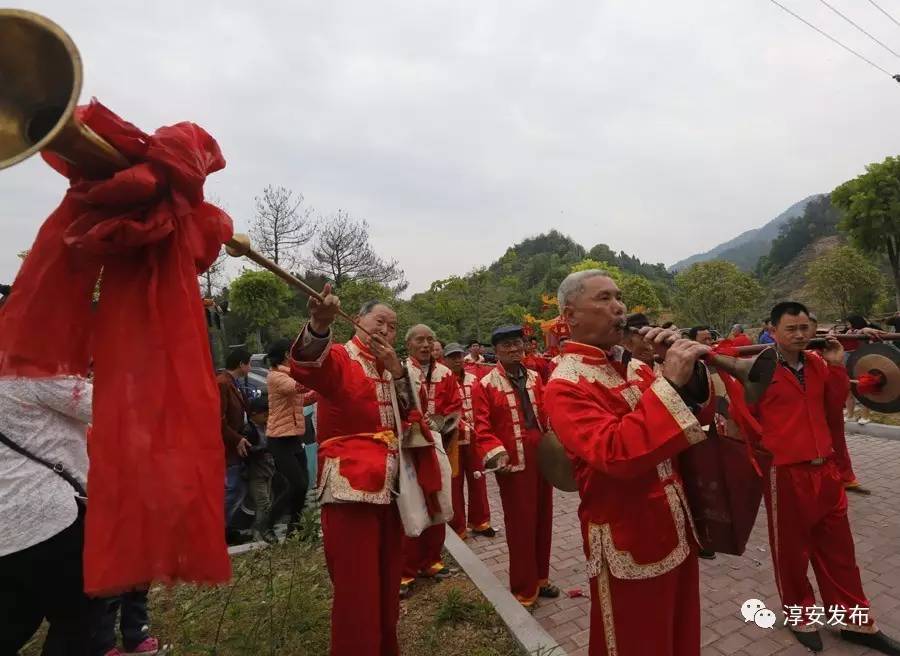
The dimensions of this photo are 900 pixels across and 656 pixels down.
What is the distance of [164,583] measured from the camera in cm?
109

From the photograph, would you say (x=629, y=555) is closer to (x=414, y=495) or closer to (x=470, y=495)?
(x=414, y=495)

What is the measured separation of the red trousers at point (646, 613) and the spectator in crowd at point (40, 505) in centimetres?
231

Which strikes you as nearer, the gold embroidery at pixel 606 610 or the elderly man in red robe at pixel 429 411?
the gold embroidery at pixel 606 610

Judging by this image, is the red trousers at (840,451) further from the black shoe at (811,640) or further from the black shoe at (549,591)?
the black shoe at (549,591)

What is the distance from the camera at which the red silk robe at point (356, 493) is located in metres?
2.95

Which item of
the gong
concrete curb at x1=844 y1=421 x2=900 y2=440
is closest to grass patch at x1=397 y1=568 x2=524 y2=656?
the gong

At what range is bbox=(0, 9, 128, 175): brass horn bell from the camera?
3.31 feet

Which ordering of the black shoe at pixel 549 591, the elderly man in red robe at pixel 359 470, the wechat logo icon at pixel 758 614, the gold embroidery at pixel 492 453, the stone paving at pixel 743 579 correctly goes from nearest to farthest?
the elderly man in red robe at pixel 359 470 → the stone paving at pixel 743 579 → the wechat logo icon at pixel 758 614 → the gold embroidery at pixel 492 453 → the black shoe at pixel 549 591

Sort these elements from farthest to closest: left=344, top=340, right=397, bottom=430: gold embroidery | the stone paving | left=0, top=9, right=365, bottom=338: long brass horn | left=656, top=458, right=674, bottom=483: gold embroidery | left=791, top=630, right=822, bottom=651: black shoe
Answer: the stone paving → left=791, top=630, right=822, bottom=651: black shoe → left=344, top=340, right=397, bottom=430: gold embroidery → left=656, top=458, right=674, bottom=483: gold embroidery → left=0, top=9, right=365, bottom=338: long brass horn

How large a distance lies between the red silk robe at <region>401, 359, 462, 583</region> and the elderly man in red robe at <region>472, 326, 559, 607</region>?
39 cm

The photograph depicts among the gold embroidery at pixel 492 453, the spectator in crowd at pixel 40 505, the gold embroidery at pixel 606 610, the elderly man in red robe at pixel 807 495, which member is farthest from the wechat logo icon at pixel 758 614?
the spectator in crowd at pixel 40 505

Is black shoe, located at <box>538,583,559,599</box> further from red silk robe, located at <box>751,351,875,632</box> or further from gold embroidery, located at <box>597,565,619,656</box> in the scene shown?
gold embroidery, located at <box>597,565,619,656</box>

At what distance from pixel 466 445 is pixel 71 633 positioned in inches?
197

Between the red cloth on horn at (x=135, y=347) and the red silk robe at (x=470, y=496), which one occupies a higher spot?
the red cloth on horn at (x=135, y=347)
